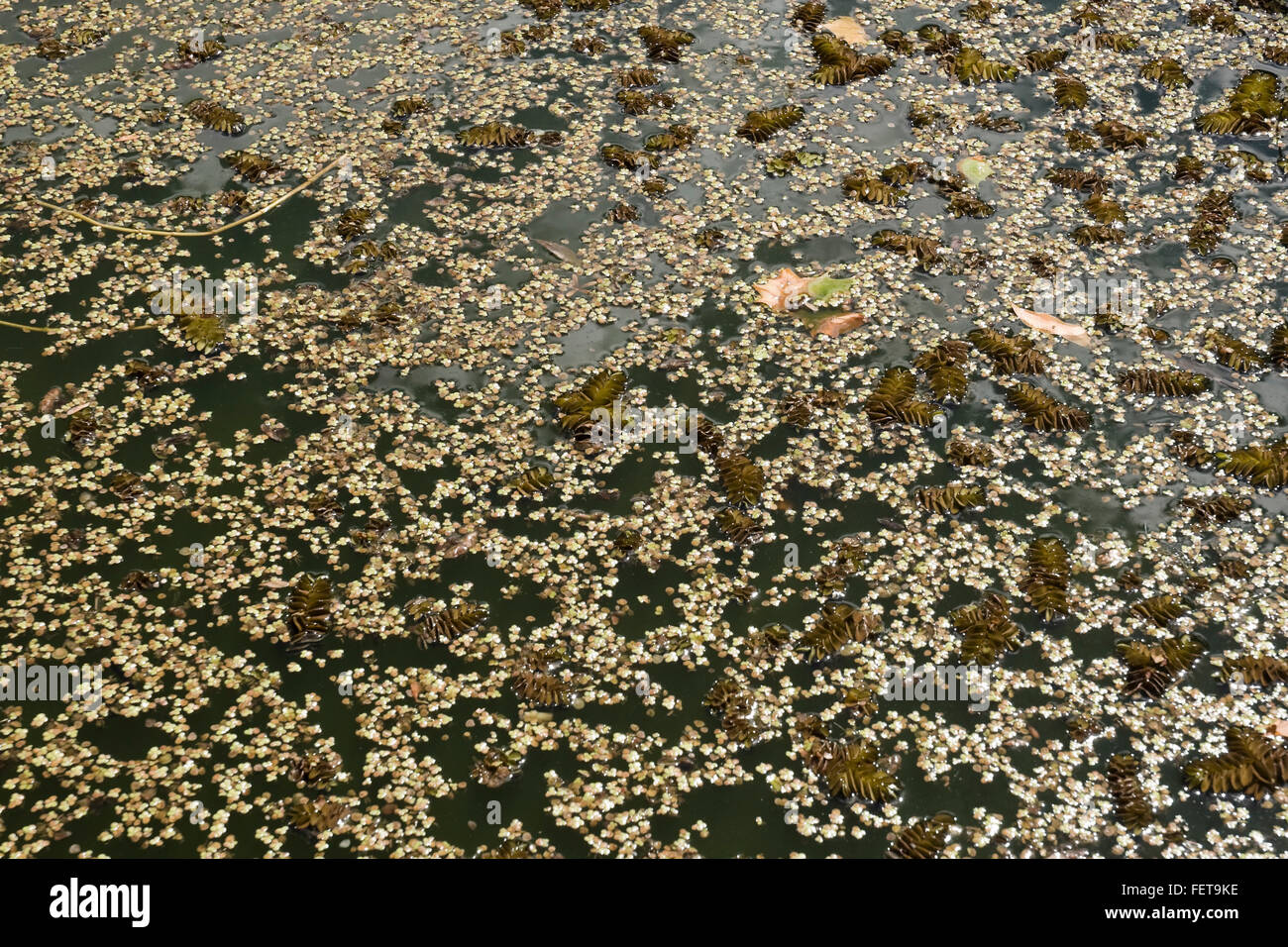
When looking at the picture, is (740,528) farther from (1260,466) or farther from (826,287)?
(1260,466)

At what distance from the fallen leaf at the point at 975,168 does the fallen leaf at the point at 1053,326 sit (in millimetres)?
1334

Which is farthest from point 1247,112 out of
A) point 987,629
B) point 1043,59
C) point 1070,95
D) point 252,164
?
point 252,164

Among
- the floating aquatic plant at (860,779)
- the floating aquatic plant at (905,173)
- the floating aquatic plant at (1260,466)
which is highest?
the floating aquatic plant at (905,173)

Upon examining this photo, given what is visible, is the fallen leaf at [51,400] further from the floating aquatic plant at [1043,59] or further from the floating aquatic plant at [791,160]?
the floating aquatic plant at [1043,59]

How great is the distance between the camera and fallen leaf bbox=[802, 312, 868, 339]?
22.2 ft

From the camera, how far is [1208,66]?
28.9 ft

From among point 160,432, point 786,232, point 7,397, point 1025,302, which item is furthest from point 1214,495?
point 7,397

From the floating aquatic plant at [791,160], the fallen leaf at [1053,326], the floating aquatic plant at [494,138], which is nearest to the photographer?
the fallen leaf at [1053,326]

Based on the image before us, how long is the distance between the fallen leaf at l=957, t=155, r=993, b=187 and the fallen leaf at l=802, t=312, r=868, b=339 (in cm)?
170

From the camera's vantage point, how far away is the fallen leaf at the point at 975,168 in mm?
7822

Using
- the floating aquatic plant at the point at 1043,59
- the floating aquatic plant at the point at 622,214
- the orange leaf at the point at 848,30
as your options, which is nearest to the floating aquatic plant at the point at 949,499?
the floating aquatic plant at the point at 622,214

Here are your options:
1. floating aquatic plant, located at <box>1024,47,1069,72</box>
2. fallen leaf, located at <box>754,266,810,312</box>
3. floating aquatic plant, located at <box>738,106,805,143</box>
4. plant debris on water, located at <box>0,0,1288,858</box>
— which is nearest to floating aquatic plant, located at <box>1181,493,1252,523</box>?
plant debris on water, located at <box>0,0,1288,858</box>
